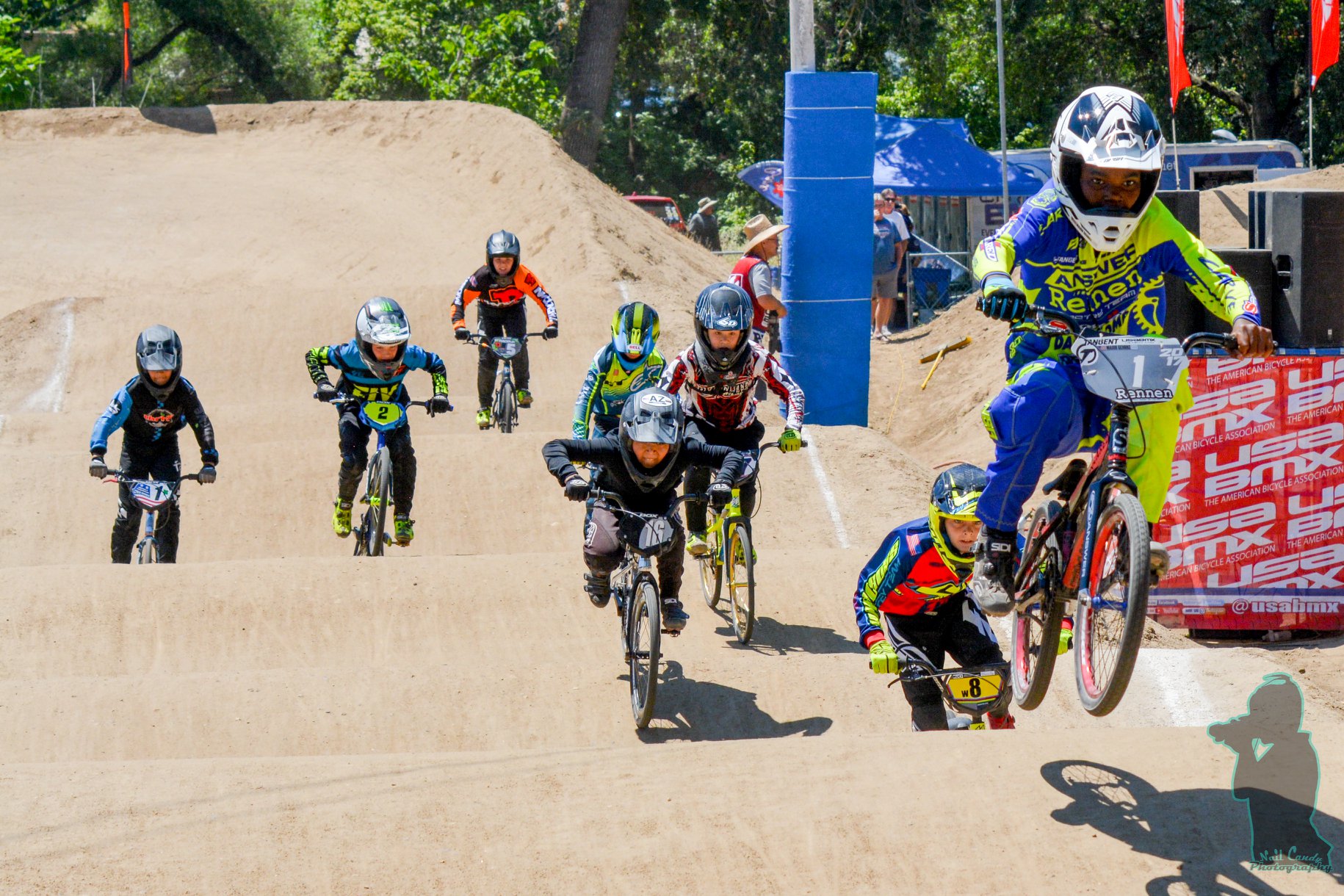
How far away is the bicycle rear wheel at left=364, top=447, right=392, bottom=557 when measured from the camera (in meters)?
11.1

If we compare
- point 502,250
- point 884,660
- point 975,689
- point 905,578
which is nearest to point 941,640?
point 975,689

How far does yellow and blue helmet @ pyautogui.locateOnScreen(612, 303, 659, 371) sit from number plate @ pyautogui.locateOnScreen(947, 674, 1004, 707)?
4443 millimetres

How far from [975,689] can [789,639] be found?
125 inches

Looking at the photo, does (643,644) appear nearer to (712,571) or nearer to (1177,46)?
(712,571)

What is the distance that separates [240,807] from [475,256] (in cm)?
2128

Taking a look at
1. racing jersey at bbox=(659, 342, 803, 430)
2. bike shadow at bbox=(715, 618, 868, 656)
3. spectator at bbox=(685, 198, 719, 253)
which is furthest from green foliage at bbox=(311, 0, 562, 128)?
bike shadow at bbox=(715, 618, 868, 656)

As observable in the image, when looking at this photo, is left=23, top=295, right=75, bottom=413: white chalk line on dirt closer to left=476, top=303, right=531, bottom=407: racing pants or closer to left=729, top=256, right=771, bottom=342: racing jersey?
left=476, top=303, right=531, bottom=407: racing pants

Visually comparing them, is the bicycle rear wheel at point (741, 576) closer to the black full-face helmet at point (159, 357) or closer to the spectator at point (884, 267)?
the black full-face helmet at point (159, 357)

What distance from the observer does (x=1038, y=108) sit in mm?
43031

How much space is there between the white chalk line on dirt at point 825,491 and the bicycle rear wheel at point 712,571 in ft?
8.52

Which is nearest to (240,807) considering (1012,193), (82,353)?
(82,353)

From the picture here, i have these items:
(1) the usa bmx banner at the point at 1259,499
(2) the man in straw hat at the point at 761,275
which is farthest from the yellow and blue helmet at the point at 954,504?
(2) the man in straw hat at the point at 761,275

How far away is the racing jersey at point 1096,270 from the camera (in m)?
5.75

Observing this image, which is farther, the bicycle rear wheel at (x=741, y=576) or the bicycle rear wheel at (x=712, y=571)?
the bicycle rear wheel at (x=712, y=571)
